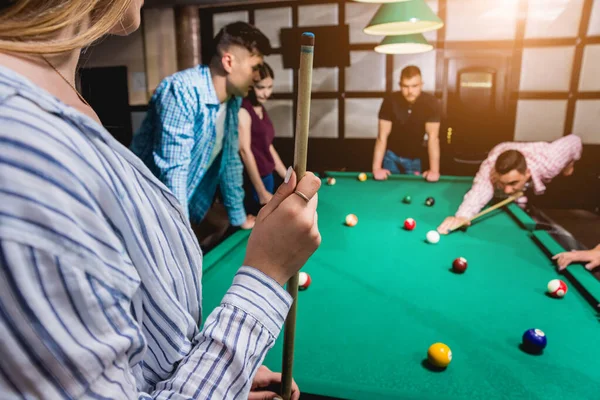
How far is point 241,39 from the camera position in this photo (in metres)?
2.48

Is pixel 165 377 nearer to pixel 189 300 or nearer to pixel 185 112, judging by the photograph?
pixel 189 300

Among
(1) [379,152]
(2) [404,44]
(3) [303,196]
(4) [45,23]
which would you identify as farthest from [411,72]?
(4) [45,23]

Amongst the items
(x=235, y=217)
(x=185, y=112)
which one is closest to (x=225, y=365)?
(x=185, y=112)

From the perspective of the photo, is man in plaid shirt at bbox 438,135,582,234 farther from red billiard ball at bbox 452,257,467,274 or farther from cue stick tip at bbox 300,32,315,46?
cue stick tip at bbox 300,32,315,46

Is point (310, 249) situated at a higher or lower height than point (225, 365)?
higher

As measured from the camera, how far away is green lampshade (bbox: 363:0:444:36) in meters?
2.51

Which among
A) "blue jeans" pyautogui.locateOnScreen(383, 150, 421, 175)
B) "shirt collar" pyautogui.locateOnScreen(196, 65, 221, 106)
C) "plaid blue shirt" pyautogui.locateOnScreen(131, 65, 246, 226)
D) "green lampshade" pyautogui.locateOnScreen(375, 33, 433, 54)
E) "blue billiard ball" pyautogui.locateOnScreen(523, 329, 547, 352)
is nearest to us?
"blue billiard ball" pyautogui.locateOnScreen(523, 329, 547, 352)

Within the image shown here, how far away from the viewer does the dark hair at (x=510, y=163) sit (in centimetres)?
323

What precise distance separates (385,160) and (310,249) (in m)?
4.36

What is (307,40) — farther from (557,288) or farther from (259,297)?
(557,288)

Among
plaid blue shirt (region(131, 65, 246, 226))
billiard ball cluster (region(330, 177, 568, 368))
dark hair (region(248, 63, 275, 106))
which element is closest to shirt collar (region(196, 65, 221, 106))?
plaid blue shirt (region(131, 65, 246, 226))

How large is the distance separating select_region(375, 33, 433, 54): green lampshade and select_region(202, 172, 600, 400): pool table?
5.18ft

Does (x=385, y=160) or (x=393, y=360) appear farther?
(x=385, y=160)

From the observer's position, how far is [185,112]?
7.32 ft
